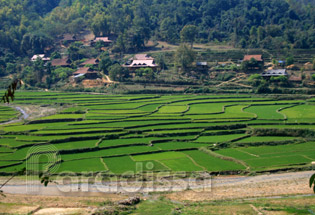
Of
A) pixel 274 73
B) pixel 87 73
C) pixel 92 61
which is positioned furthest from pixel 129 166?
pixel 92 61

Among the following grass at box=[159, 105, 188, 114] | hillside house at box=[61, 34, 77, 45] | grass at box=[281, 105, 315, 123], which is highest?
hillside house at box=[61, 34, 77, 45]

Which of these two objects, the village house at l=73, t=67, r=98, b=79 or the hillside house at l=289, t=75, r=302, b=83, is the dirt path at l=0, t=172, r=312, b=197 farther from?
the village house at l=73, t=67, r=98, b=79

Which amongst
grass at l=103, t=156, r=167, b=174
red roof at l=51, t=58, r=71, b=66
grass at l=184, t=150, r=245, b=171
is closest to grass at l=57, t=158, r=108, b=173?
grass at l=103, t=156, r=167, b=174

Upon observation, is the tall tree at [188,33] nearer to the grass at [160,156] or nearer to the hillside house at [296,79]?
the hillside house at [296,79]

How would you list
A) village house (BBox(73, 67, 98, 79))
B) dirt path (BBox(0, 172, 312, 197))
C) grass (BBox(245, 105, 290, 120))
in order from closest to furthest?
1. dirt path (BBox(0, 172, 312, 197))
2. grass (BBox(245, 105, 290, 120))
3. village house (BBox(73, 67, 98, 79))

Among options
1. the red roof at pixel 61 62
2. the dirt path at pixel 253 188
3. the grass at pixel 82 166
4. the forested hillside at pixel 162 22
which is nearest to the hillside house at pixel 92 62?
the red roof at pixel 61 62

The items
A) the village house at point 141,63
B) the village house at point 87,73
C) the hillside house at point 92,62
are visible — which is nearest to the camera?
the village house at point 87,73

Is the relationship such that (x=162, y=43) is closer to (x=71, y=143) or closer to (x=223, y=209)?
(x=71, y=143)

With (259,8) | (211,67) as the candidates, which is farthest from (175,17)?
(211,67)
